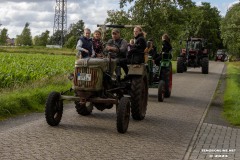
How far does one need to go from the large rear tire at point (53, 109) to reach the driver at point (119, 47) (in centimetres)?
167

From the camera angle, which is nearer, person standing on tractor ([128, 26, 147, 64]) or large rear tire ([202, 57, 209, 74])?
person standing on tractor ([128, 26, 147, 64])

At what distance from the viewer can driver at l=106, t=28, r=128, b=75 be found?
1031 centimetres

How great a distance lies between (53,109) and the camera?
9.38m

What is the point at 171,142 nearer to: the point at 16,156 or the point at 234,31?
the point at 16,156

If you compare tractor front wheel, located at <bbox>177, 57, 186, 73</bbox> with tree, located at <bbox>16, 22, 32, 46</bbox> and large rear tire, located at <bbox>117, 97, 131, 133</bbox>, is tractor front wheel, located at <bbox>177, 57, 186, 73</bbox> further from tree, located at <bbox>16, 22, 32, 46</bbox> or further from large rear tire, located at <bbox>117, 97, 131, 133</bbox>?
tree, located at <bbox>16, 22, 32, 46</bbox>

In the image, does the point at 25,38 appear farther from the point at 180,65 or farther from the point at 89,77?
the point at 89,77

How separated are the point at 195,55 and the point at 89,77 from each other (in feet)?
75.5

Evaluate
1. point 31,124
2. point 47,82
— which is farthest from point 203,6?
point 31,124

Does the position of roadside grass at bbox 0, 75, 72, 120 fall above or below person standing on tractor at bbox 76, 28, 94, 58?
below

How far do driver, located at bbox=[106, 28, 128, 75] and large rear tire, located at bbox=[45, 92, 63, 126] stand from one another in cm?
167

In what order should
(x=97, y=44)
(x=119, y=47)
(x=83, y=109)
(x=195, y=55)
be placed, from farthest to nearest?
1. (x=195, y=55)
2. (x=97, y=44)
3. (x=83, y=109)
4. (x=119, y=47)

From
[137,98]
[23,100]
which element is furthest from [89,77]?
[23,100]

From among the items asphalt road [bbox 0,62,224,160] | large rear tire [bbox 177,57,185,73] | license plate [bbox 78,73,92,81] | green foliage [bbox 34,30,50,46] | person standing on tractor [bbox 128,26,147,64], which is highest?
green foliage [bbox 34,30,50,46]

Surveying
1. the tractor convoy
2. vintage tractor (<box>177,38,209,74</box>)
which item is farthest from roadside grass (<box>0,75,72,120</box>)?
vintage tractor (<box>177,38,209,74</box>)
